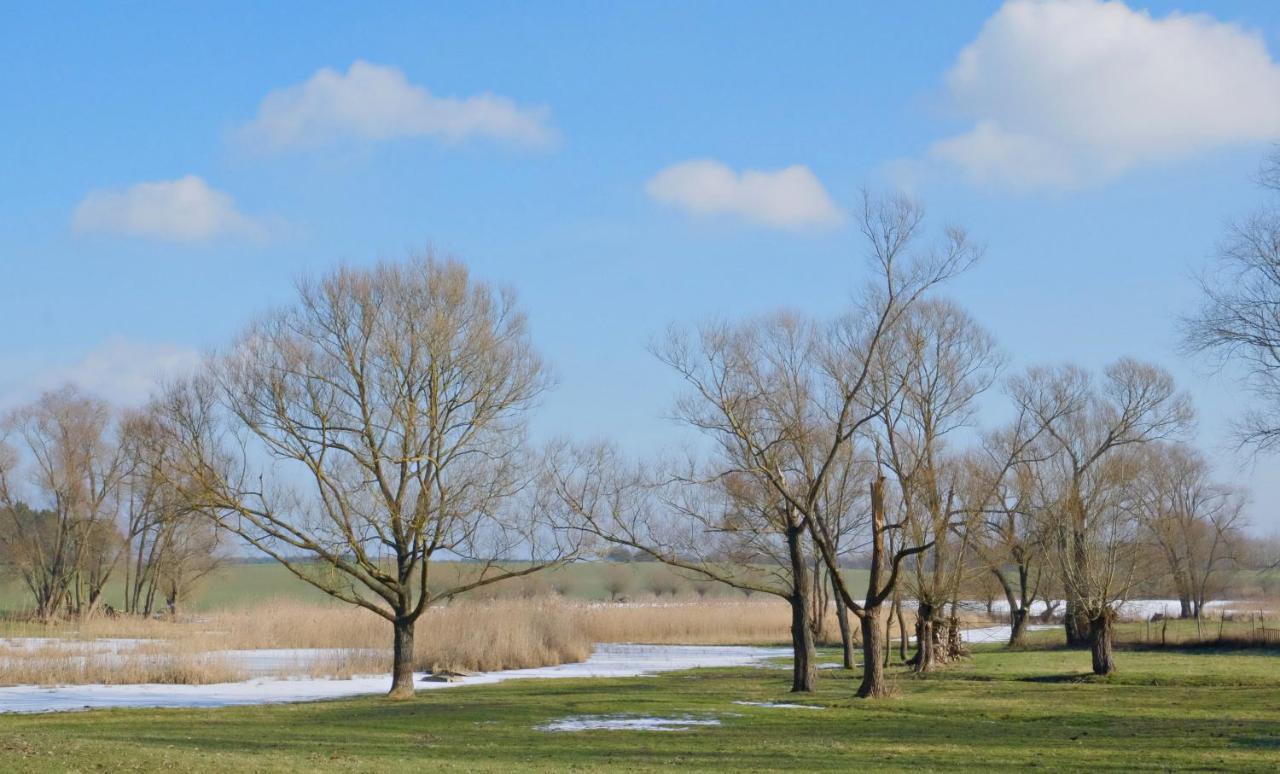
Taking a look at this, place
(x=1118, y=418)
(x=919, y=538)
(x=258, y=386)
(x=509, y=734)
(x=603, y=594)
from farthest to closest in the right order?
(x=603, y=594)
(x=1118, y=418)
(x=919, y=538)
(x=258, y=386)
(x=509, y=734)

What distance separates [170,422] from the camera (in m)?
25.1

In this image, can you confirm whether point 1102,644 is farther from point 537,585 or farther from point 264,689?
point 537,585

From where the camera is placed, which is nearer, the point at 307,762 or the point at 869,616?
the point at 307,762

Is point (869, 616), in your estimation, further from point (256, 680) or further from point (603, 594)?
point (603, 594)

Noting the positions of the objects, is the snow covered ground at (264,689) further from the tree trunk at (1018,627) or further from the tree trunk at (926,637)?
the tree trunk at (1018,627)

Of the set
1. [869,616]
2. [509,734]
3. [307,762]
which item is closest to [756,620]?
[869,616]

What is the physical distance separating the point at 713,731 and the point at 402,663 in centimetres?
927

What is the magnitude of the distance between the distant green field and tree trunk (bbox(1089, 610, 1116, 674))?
92.8 feet

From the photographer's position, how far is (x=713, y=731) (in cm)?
1859

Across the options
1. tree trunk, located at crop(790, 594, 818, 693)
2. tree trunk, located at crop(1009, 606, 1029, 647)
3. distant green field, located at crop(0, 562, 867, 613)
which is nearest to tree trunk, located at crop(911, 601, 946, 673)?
tree trunk, located at crop(790, 594, 818, 693)

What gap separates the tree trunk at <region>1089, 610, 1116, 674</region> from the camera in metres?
32.1

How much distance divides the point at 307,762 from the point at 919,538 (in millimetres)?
19846

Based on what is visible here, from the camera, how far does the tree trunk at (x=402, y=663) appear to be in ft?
83.1

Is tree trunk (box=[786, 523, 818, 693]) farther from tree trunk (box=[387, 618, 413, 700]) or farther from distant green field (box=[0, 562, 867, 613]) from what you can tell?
distant green field (box=[0, 562, 867, 613])
